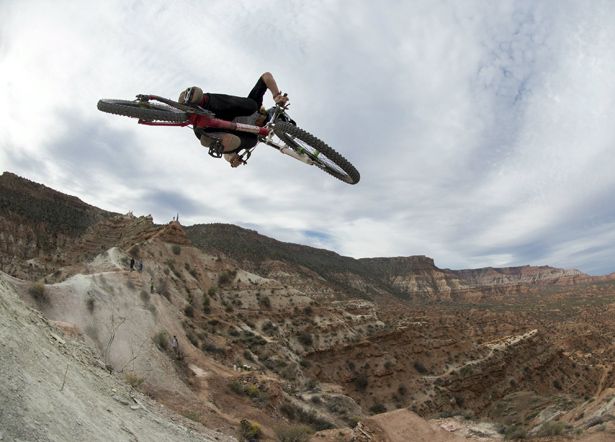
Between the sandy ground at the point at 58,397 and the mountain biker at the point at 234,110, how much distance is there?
159 inches

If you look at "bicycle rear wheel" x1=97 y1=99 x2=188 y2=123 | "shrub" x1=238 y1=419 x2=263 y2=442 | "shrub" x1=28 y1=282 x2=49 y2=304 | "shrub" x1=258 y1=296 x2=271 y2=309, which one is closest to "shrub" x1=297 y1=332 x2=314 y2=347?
"shrub" x1=258 y1=296 x2=271 y2=309

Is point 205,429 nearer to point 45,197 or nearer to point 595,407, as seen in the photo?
point 595,407

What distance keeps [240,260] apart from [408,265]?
88532 mm

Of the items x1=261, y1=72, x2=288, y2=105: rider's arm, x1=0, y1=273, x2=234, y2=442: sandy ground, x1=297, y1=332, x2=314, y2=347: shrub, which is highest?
x1=261, y1=72, x2=288, y2=105: rider's arm

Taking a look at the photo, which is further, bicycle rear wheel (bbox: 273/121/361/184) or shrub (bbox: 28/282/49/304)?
shrub (bbox: 28/282/49/304)

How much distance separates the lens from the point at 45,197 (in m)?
67.8

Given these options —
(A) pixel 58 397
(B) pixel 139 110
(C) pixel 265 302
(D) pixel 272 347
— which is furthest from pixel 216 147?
(C) pixel 265 302

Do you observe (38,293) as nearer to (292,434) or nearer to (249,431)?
(249,431)

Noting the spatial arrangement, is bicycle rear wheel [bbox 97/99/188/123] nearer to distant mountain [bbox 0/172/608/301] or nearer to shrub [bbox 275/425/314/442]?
shrub [bbox 275/425/314/442]

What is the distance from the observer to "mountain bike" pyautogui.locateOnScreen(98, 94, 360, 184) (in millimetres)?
6379

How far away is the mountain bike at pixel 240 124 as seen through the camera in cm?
638

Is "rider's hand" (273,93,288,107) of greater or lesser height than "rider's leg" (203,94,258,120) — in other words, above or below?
above

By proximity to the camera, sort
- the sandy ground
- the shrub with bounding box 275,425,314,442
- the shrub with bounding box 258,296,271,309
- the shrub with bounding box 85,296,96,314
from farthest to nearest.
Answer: the shrub with bounding box 258,296,271,309 < the shrub with bounding box 85,296,96,314 < the shrub with bounding box 275,425,314,442 < the sandy ground

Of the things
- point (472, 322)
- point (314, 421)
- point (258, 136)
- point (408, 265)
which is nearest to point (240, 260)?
point (472, 322)
